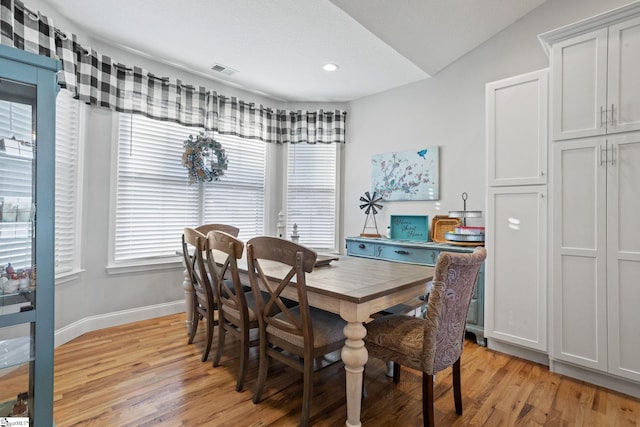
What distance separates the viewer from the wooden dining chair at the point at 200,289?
2361mm

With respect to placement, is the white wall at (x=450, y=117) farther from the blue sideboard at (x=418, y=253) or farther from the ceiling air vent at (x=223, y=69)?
the ceiling air vent at (x=223, y=69)

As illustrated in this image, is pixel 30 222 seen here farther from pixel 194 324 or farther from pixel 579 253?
pixel 579 253

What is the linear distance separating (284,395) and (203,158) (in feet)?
8.27

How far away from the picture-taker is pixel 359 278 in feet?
6.23

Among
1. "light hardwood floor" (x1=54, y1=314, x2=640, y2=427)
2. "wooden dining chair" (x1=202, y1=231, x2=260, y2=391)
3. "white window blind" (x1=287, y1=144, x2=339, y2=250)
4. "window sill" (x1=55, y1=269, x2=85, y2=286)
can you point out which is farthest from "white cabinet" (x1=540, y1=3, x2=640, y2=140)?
"window sill" (x1=55, y1=269, x2=85, y2=286)

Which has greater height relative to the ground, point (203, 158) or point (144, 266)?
point (203, 158)

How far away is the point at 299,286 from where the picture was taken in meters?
1.58

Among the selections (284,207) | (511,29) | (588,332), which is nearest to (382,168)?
(284,207)

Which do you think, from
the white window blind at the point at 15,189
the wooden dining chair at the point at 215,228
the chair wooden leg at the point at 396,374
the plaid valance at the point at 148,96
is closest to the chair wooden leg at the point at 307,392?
the chair wooden leg at the point at 396,374

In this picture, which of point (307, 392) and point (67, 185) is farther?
point (67, 185)

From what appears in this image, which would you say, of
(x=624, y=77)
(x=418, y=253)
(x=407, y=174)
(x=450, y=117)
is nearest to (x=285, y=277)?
(x=418, y=253)

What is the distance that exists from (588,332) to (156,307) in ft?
12.2

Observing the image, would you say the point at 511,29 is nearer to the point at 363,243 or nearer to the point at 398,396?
the point at 363,243

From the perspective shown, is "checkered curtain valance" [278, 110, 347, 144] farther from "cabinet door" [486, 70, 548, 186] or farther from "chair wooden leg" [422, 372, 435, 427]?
"chair wooden leg" [422, 372, 435, 427]
